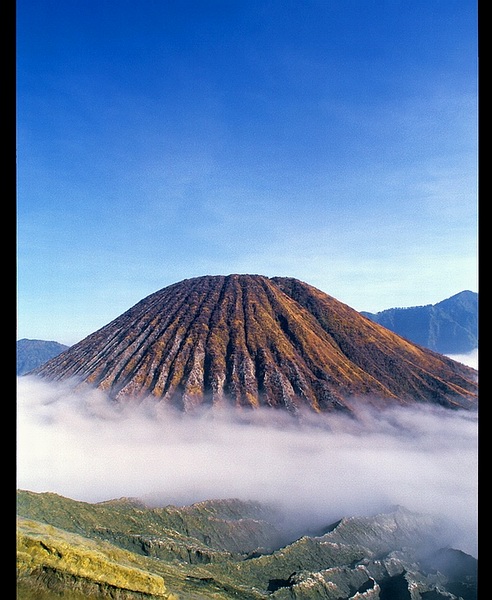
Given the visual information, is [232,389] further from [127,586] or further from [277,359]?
[127,586]

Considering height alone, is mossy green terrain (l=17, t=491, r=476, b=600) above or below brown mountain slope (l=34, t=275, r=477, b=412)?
below

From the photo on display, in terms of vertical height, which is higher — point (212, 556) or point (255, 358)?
point (255, 358)

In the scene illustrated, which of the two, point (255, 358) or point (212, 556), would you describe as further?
point (255, 358)

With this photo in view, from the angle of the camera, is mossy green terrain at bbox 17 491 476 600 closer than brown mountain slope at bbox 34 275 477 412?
Yes
